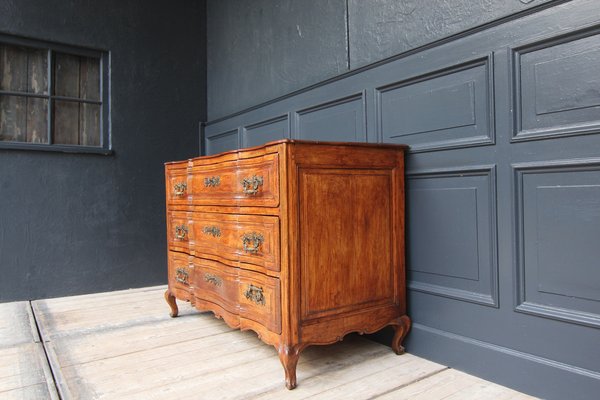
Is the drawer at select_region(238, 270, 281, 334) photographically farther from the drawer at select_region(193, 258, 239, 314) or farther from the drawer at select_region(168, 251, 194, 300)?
the drawer at select_region(168, 251, 194, 300)

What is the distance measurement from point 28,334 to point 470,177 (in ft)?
7.79

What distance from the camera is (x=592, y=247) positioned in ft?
4.56

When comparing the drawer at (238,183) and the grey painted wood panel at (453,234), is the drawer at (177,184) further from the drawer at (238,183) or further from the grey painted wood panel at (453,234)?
the grey painted wood panel at (453,234)

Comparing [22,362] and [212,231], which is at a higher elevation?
[212,231]

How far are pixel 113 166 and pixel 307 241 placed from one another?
7.63 ft

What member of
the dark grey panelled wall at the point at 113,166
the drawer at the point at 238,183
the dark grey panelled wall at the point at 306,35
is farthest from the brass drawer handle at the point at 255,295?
the dark grey panelled wall at the point at 113,166

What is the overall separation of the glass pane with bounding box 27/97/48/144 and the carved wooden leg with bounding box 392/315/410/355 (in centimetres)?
281

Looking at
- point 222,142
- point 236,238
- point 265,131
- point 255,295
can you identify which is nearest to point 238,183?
point 236,238

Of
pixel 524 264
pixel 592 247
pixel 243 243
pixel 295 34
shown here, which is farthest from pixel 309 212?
pixel 295 34

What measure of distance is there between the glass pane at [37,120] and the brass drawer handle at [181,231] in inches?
56.7

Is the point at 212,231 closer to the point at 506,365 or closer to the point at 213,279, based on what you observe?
the point at 213,279

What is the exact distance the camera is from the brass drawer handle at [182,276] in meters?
2.40

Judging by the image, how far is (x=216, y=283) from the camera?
2.09m

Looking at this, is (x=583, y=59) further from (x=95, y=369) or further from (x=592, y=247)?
(x=95, y=369)
